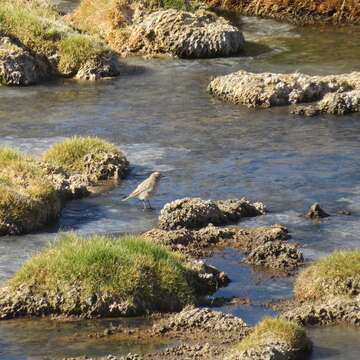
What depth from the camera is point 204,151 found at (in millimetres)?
26328

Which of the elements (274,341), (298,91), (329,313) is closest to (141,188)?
(329,313)

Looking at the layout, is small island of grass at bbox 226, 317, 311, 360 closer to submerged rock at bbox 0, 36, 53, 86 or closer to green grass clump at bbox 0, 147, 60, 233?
green grass clump at bbox 0, 147, 60, 233

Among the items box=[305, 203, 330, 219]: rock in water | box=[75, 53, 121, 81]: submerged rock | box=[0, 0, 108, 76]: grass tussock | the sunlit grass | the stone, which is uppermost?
box=[0, 0, 108, 76]: grass tussock

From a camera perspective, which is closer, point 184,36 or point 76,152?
point 76,152

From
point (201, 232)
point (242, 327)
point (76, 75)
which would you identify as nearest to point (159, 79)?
point (76, 75)

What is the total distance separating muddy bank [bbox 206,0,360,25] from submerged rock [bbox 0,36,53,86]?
11.0 metres

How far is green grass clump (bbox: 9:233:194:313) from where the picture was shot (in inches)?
653

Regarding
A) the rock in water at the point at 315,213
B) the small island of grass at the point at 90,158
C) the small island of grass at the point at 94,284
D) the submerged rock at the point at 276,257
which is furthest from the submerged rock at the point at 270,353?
the small island of grass at the point at 90,158

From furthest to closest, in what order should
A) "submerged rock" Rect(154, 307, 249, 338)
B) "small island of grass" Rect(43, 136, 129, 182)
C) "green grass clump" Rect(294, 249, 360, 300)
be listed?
"small island of grass" Rect(43, 136, 129, 182) < "green grass clump" Rect(294, 249, 360, 300) < "submerged rock" Rect(154, 307, 249, 338)

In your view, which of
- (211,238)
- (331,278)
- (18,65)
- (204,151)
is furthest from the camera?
(18,65)

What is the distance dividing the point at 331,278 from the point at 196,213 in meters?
4.53

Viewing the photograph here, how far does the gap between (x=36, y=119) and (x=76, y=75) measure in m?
4.93

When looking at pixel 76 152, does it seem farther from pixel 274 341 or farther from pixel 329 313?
pixel 274 341

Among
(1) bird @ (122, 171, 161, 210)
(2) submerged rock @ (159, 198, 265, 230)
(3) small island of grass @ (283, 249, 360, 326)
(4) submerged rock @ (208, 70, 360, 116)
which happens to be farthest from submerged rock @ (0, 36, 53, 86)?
(3) small island of grass @ (283, 249, 360, 326)
